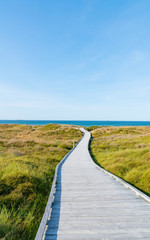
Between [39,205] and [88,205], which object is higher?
[88,205]

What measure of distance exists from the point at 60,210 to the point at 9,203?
2043 millimetres

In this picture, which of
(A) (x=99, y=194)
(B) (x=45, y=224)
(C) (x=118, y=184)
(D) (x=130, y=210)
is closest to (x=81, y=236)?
(B) (x=45, y=224)

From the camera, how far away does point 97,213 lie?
4.61 metres

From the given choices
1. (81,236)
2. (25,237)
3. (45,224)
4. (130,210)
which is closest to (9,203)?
(25,237)

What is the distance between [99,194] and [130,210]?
156cm

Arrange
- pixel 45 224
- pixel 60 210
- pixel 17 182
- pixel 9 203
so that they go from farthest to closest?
pixel 17 182
pixel 9 203
pixel 60 210
pixel 45 224

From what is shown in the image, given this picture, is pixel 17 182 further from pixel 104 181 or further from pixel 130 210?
pixel 130 210

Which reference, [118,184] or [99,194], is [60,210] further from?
[118,184]

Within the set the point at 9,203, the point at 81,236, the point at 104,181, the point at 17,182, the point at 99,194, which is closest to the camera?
the point at 81,236

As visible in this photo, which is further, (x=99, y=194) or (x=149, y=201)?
(x=99, y=194)

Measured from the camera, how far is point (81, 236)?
11.8ft

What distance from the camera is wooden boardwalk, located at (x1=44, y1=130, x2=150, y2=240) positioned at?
3678mm

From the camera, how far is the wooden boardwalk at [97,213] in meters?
3.68

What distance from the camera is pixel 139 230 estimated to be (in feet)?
12.4
